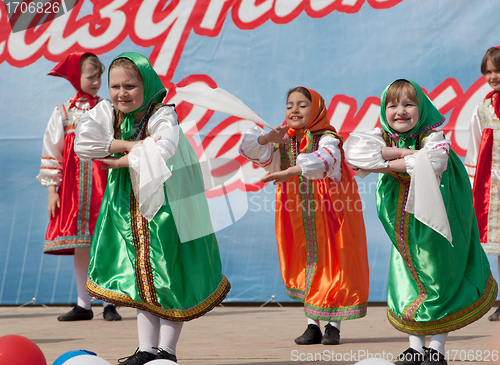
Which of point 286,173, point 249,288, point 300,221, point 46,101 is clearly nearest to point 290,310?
point 249,288

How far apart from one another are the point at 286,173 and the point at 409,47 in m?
1.90

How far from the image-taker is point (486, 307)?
243 centimetres

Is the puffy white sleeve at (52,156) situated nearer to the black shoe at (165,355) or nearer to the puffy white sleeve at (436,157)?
the black shoe at (165,355)

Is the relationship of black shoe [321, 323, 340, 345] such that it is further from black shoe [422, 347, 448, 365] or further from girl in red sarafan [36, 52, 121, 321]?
girl in red sarafan [36, 52, 121, 321]

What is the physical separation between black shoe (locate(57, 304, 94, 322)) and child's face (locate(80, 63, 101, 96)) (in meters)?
1.40

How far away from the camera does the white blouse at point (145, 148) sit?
2.21 m

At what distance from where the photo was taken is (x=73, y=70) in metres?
3.84

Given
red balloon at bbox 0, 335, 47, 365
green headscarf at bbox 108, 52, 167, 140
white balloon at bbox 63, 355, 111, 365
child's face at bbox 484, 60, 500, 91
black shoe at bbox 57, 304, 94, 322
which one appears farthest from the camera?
black shoe at bbox 57, 304, 94, 322

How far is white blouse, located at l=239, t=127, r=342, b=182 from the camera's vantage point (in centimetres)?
285

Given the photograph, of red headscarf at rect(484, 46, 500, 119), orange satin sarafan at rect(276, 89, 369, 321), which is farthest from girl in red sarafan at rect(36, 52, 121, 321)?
red headscarf at rect(484, 46, 500, 119)

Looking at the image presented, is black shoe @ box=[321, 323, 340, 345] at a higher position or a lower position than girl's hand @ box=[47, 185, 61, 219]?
lower

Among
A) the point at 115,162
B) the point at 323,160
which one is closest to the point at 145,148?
the point at 115,162

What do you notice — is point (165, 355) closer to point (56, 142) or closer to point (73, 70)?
point (56, 142)

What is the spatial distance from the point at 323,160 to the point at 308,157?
0.27ft
